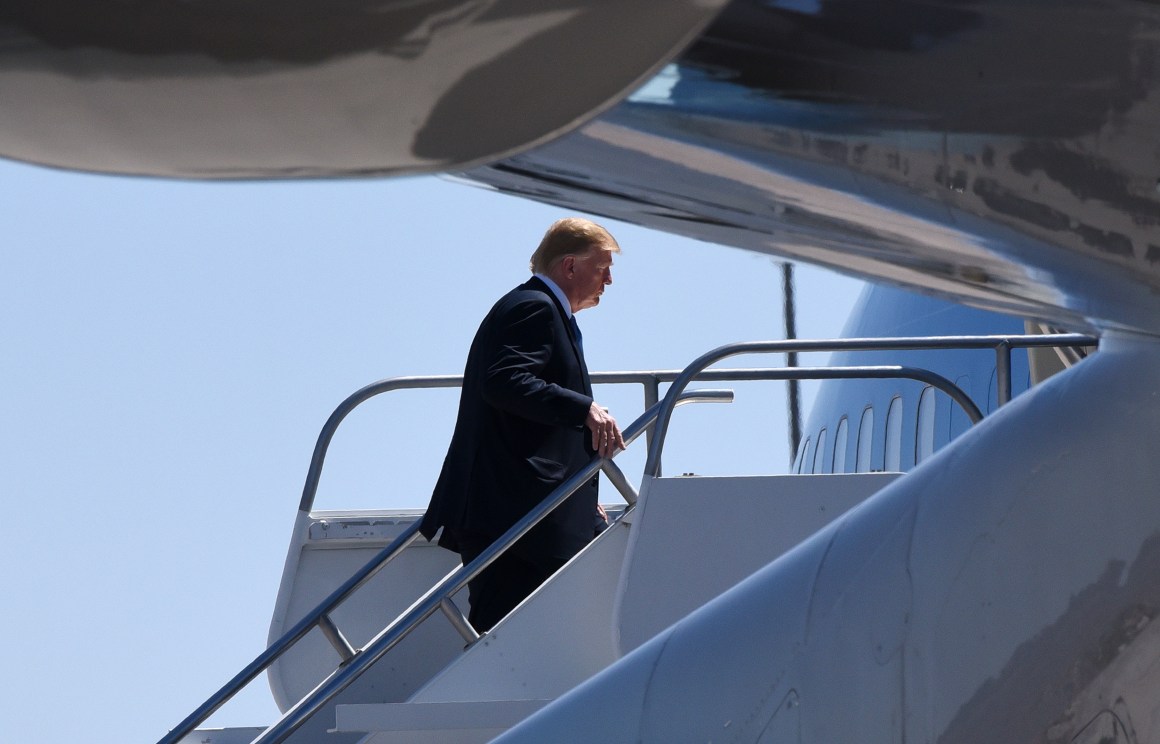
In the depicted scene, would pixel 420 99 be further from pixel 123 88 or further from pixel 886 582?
pixel 886 582

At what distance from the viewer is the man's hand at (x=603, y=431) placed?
4449mm

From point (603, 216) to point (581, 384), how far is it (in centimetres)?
314

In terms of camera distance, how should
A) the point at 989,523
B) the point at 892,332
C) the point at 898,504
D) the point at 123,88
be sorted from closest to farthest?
the point at 123,88
the point at 989,523
the point at 898,504
the point at 892,332

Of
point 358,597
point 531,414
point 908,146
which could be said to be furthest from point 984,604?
point 358,597

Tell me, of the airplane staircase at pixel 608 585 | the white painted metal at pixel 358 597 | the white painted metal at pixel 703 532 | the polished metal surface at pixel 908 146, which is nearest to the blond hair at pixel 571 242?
the airplane staircase at pixel 608 585

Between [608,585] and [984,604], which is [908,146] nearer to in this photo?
[984,604]

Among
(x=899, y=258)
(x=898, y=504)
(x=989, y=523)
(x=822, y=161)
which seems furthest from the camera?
(x=898, y=504)

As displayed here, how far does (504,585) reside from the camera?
4867 mm

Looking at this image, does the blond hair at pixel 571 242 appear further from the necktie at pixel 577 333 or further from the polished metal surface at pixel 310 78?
the polished metal surface at pixel 310 78

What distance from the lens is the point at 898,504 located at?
170cm

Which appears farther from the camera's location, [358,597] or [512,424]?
[358,597]

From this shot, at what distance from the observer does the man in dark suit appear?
439 centimetres

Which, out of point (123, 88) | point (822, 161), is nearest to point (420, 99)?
point (123, 88)

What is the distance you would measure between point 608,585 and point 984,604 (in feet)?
11.0
